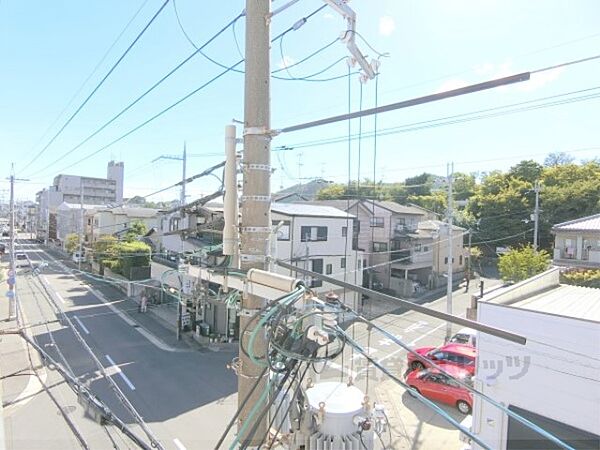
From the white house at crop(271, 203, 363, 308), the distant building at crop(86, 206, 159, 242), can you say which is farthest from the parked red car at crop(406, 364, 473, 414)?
the distant building at crop(86, 206, 159, 242)

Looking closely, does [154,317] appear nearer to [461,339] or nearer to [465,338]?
[461,339]

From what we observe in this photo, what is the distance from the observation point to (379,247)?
29.6 metres

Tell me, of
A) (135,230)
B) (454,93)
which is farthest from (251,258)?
(135,230)

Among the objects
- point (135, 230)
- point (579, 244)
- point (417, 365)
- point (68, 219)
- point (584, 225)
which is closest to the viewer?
point (417, 365)

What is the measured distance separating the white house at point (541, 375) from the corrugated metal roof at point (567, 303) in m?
0.06

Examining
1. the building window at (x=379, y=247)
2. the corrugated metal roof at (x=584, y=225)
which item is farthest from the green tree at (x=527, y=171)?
the building window at (x=379, y=247)

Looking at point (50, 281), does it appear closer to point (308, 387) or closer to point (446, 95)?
point (308, 387)

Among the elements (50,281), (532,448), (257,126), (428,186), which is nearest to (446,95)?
(257,126)

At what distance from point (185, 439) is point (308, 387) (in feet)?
25.8

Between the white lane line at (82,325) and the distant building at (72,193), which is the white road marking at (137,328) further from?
the distant building at (72,193)

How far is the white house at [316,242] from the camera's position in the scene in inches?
787

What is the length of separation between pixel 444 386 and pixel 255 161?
11862 mm

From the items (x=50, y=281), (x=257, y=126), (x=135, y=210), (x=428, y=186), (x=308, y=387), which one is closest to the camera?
(x=257, y=126)

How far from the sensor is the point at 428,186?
57.1m
